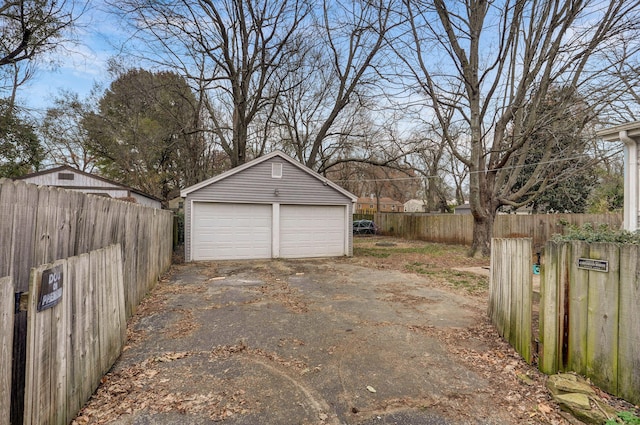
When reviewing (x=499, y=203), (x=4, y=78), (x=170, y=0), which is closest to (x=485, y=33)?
(x=499, y=203)

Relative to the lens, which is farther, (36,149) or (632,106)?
(36,149)

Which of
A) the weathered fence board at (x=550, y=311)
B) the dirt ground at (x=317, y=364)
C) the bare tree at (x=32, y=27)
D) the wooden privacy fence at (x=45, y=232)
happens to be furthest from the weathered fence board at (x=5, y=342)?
the bare tree at (x=32, y=27)

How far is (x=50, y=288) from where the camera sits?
7.11ft

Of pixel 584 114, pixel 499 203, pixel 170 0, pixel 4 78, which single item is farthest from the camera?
pixel 170 0

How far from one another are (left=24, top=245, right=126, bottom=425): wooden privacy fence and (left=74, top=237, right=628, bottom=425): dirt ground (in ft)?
0.81

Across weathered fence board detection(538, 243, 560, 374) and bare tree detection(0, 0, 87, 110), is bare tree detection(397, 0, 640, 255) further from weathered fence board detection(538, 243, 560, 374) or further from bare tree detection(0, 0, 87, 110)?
bare tree detection(0, 0, 87, 110)

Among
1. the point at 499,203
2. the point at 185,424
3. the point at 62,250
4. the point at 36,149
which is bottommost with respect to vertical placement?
the point at 185,424

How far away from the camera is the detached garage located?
11055mm

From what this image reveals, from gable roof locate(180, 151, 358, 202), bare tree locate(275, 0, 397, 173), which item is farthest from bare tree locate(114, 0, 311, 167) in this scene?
gable roof locate(180, 151, 358, 202)

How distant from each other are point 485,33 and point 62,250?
1281 cm

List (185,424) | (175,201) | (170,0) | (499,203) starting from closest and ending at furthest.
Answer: (185,424)
(499,203)
(170,0)
(175,201)

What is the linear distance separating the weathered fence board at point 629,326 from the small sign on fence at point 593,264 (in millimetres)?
103

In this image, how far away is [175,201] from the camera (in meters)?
27.0

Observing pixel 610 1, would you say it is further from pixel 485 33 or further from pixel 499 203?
pixel 499 203
